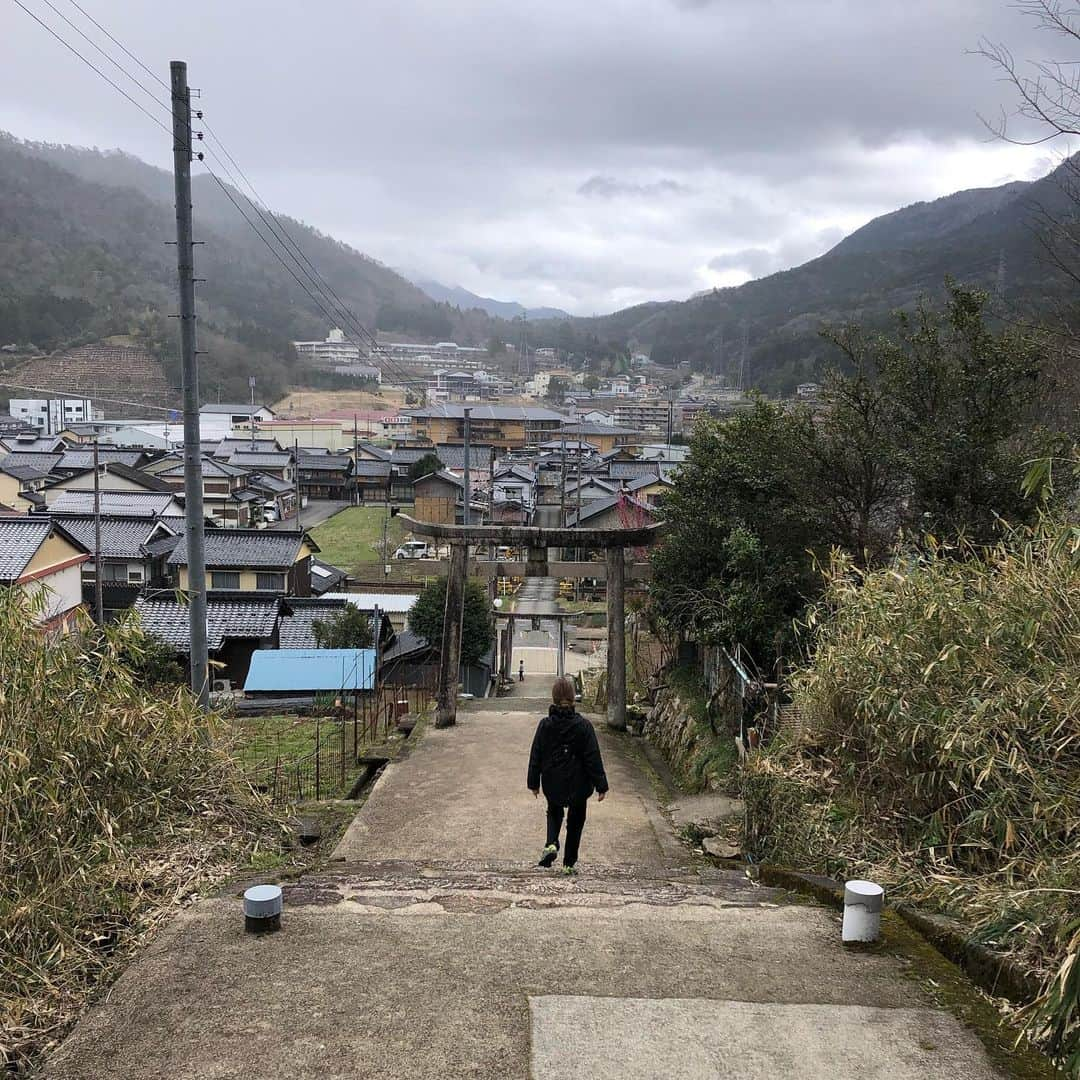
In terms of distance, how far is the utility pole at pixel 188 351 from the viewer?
8.66m

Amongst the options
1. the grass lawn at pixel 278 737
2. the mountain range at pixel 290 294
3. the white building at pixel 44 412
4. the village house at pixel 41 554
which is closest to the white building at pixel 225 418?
the white building at pixel 44 412

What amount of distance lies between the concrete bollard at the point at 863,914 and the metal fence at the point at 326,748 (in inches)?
209

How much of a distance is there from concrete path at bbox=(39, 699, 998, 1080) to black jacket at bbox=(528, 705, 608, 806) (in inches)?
25.0

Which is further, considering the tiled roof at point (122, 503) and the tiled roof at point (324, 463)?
the tiled roof at point (324, 463)

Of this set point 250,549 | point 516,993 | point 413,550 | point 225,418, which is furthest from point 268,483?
point 516,993

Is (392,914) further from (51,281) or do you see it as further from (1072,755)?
(51,281)

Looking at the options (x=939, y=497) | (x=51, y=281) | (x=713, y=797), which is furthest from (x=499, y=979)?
(x=51, y=281)

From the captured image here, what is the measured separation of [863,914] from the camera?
12.6 feet

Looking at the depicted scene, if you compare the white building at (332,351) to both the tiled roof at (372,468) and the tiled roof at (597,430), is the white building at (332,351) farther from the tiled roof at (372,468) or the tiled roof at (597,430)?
the tiled roof at (372,468)

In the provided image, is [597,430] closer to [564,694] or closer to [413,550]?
[413,550]

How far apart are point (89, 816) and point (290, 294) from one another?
150941mm

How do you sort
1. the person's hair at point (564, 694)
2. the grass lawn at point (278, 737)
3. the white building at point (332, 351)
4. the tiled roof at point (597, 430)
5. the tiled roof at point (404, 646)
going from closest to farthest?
1. the person's hair at point (564, 694)
2. the grass lawn at point (278, 737)
3. the tiled roof at point (404, 646)
4. the tiled roof at point (597, 430)
5. the white building at point (332, 351)

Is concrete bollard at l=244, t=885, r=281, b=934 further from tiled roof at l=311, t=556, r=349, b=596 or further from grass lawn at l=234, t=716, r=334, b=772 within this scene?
tiled roof at l=311, t=556, r=349, b=596

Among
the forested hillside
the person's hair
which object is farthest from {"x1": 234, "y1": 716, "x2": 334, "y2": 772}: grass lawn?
the forested hillside
